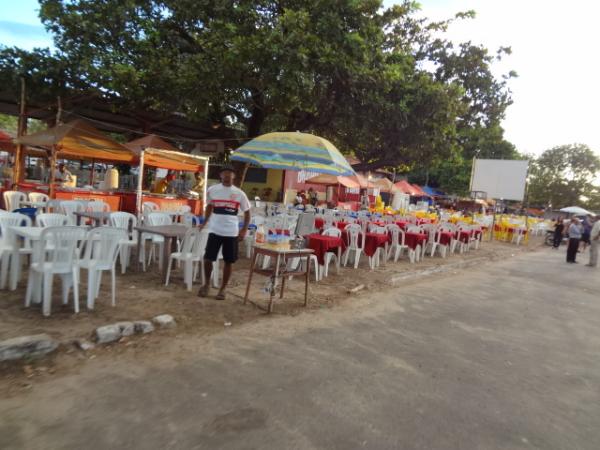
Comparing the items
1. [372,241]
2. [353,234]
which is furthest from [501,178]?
[353,234]

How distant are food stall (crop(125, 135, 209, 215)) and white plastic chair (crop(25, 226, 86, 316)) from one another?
636 cm

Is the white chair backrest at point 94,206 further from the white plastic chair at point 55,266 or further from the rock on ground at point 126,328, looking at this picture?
the rock on ground at point 126,328

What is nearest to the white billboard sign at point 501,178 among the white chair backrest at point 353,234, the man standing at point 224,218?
the white chair backrest at point 353,234

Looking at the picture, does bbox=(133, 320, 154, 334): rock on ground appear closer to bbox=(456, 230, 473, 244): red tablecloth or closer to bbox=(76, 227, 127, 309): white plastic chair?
bbox=(76, 227, 127, 309): white plastic chair

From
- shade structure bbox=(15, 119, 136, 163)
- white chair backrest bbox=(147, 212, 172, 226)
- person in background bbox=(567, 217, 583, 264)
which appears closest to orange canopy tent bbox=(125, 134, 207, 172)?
shade structure bbox=(15, 119, 136, 163)

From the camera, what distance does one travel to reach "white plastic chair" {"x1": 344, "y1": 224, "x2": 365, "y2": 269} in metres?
9.98

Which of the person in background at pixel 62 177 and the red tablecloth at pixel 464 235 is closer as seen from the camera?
the person in background at pixel 62 177

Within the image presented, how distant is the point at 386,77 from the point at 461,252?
21.8ft

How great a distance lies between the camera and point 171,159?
12328 millimetres

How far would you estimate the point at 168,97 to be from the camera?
12555mm

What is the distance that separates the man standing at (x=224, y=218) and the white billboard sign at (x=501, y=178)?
18089 mm

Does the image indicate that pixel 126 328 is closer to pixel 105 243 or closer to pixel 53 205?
pixel 105 243

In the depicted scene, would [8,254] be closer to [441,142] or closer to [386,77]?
[386,77]

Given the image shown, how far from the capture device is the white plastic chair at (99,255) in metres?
5.13
